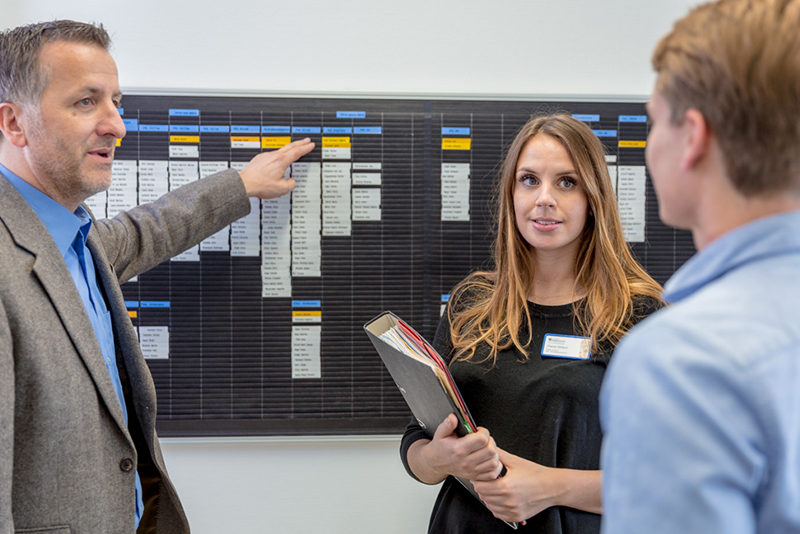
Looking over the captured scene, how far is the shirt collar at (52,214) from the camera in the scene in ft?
4.44

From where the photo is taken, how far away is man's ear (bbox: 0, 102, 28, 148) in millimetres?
1354

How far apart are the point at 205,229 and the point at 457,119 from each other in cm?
96

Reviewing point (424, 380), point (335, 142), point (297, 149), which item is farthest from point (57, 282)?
point (335, 142)

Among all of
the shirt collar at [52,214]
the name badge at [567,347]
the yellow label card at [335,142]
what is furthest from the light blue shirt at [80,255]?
the name badge at [567,347]

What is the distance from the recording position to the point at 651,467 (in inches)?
19.7

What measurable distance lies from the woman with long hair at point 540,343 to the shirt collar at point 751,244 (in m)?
0.78

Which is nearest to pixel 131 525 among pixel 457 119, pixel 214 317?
pixel 214 317

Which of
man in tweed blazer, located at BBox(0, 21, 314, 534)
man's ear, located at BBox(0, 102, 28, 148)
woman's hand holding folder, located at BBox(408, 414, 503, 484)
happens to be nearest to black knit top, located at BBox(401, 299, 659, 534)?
woman's hand holding folder, located at BBox(408, 414, 503, 484)

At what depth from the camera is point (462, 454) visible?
127cm

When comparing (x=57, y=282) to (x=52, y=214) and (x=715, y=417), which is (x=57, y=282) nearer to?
(x=52, y=214)

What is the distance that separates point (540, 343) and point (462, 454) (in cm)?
36

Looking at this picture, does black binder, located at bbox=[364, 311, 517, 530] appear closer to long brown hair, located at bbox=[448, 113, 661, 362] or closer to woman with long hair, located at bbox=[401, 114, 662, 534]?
woman with long hair, located at bbox=[401, 114, 662, 534]

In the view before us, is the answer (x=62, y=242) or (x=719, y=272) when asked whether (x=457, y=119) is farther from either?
(x=719, y=272)

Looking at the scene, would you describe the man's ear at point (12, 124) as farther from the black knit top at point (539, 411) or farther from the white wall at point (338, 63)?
the black knit top at point (539, 411)
